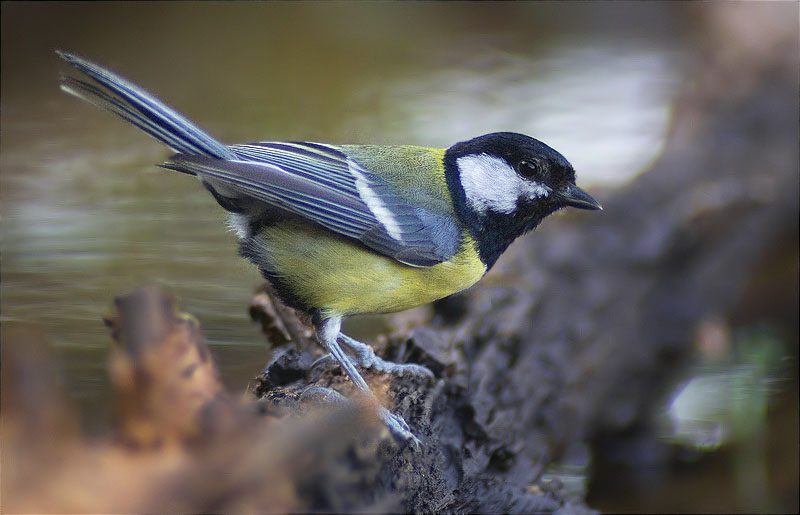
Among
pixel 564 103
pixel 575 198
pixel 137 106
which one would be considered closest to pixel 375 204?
pixel 575 198

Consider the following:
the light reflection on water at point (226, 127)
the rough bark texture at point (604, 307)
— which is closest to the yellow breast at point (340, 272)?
the rough bark texture at point (604, 307)

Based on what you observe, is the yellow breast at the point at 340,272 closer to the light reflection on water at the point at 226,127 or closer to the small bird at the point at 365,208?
the small bird at the point at 365,208

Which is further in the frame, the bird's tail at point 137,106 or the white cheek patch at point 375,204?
the white cheek patch at point 375,204

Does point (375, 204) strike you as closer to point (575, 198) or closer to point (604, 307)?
point (575, 198)

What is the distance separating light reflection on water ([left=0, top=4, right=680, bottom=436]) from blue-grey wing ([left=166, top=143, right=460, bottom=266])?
85cm

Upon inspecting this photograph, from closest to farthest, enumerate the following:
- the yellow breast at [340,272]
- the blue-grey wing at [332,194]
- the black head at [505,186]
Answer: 1. the blue-grey wing at [332,194]
2. the yellow breast at [340,272]
3. the black head at [505,186]

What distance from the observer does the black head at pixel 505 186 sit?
2.57 m

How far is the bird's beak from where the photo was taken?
2607 mm

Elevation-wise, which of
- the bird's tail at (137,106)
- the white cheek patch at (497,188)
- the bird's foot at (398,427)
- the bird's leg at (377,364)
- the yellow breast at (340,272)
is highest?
the bird's tail at (137,106)

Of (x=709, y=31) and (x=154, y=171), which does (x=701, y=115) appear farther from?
(x=154, y=171)

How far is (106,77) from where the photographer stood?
6.69ft

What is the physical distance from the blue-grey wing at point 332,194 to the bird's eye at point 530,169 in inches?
11.7

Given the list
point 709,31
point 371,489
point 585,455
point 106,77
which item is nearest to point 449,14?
point 709,31

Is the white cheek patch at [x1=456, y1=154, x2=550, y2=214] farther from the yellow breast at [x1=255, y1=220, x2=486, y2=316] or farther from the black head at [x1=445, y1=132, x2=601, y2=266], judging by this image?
the yellow breast at [x1=255, y1=220, x2=486, y2=316]
